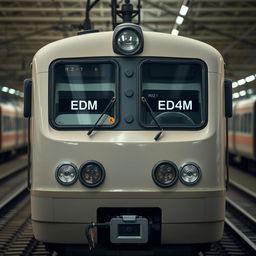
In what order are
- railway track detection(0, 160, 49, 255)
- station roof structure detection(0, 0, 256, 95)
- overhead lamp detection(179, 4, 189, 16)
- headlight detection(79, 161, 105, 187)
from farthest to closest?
station roof structure detection(0, 0, 256, 95), overhead lamp detection(179, 4, 189, 16), railway track detection(0, 160, 49, 255), headlight detection(79, 161, 105, 187)

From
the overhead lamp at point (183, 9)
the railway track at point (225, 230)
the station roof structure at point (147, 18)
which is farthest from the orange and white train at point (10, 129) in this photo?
the overhead lamp at point (183, 9)

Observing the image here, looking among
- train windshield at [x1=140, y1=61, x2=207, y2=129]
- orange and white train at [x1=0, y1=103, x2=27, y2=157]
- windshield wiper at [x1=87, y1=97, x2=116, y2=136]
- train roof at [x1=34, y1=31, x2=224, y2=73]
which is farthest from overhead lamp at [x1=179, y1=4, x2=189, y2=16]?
orange and white train at [x1=0, y1=103, x2=27, y2=157]

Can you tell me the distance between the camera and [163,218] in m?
5.70

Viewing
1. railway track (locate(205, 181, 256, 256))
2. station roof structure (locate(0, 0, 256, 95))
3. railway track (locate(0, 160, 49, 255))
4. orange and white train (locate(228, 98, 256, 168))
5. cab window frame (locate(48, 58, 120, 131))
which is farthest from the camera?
orange and white train (locate(228, 98, 256, 168))

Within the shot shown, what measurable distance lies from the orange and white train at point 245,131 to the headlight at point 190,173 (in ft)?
51.5

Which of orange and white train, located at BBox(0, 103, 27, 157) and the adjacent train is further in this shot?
orange and white train, located at BBox(0, 103, 27, 157)

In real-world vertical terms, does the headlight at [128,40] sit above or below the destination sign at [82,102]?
above

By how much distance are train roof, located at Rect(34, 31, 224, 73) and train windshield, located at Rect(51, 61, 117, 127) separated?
0.33 ft

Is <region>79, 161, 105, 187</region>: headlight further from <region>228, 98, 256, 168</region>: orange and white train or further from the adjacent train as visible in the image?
<region>228, 98, 256, 168</region>: orange and white train

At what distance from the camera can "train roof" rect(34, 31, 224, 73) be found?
19.4 feet

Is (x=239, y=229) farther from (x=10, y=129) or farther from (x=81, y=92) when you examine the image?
(x=10, y=129)

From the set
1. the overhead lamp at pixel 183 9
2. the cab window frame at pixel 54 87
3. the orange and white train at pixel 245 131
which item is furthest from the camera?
the orange and white train at pixel 245 131

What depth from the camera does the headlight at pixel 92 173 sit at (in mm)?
5637

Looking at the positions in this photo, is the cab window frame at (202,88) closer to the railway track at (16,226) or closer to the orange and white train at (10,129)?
the railway track at (16,226)
